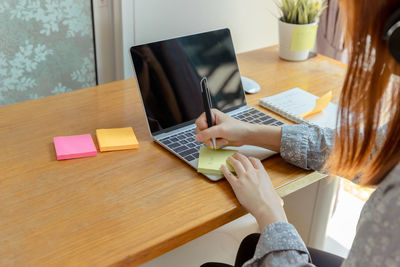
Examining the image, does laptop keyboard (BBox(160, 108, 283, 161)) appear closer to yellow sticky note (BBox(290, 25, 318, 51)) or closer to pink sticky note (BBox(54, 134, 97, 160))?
pink sticky note (BBox(54, 134, 97, 160))

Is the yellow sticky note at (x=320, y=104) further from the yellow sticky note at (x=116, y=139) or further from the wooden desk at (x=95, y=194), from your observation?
the yellow sticky note at (x=116, y=139)

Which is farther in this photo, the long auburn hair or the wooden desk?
the wooden desk

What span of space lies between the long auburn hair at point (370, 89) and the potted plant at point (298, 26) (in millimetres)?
824

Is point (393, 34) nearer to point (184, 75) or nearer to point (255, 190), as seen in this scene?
point (255, 190)

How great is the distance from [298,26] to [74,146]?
839 millimetres

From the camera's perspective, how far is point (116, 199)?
90 cm

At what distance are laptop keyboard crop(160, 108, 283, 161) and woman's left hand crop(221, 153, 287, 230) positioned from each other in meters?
0.10

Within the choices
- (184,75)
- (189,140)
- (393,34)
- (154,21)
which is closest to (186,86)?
(184,75)

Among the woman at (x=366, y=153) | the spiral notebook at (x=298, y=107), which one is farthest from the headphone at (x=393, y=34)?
the spiral notebook at (x=298, y=107)

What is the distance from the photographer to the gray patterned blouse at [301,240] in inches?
23.9

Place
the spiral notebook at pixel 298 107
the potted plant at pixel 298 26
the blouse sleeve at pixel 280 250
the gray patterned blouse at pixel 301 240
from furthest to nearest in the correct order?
1. the potted plant at pixel 298 26
2. the spiral notebook at pixel 298 107
3. the blouse sleeve at pixel 280 250
4. the gray patterned blouse at pixel 301 240

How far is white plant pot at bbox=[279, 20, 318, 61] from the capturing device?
1.51m

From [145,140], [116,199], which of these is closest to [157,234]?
[116,199]

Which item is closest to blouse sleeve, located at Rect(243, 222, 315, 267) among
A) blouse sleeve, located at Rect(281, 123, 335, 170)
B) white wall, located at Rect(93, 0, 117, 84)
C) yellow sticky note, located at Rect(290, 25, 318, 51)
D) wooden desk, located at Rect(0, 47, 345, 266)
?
wooden desk, located at Rect(0, 47, 345, 266)
